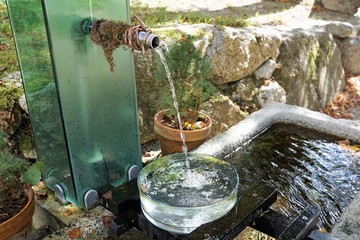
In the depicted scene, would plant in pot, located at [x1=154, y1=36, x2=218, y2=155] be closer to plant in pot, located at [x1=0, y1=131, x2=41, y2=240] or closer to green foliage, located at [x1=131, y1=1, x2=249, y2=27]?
plant in pot, located at [x1=0, y1=131, x2=41, y2=240]

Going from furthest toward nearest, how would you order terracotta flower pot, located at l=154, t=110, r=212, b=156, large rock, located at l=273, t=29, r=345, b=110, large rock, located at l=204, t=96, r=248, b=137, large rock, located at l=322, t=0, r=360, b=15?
large rock, located at l=322, t=0, r=360, b=15 → large rock, located at l=273, t=29, r=345, b=110 → large rock, located at l=204, t=96, r=248, b=137 → terracotta flower pot, located at l=154, t=110, r=212, b=156

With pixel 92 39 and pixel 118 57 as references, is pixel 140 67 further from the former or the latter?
pixel 92 39

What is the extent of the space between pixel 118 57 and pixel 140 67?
1.16 m

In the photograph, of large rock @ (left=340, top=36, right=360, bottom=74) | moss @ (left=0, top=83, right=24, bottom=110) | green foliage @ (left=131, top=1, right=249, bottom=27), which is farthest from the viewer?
large rock @ (left=340, top=36, right=360, bottom=74)

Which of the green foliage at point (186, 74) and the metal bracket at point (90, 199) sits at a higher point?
the green foliage at point (186, 74)

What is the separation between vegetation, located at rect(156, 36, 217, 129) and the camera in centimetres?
306

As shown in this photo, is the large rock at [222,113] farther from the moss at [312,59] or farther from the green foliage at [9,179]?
the green foliage at [9,179]

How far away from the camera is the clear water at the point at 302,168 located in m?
2.50

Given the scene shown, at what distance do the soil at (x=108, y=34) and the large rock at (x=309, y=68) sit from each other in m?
3.39

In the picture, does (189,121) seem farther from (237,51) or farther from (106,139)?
(237,51)

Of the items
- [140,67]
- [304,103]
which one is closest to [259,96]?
[304,103]

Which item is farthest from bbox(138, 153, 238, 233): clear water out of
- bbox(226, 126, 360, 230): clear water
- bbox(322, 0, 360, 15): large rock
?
bbox(322, 0, 360, 15): large rock

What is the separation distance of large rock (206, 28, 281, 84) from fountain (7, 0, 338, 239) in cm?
162

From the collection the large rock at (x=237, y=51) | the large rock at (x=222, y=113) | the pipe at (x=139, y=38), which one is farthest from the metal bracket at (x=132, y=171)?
the large rock at (x=237, y=51)
